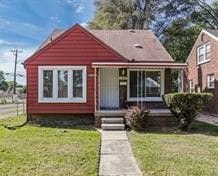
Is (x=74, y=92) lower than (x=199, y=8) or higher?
lower

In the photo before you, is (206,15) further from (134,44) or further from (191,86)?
(134,44)

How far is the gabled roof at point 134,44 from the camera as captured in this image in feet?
65.8

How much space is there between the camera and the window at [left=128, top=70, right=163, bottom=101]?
65.2 ft

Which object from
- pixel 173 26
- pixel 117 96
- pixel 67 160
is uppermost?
→ pixel 173 26

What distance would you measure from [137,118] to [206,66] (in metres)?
12.2

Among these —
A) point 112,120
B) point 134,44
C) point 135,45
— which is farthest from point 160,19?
point 112,120

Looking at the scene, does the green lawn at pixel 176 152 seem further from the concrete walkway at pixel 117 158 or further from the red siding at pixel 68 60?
the red siding at pixel 68 60

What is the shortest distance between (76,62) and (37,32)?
1298cm

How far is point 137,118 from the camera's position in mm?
15891

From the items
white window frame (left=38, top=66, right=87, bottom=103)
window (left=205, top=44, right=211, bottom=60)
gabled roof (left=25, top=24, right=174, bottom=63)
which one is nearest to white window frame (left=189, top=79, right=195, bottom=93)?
window (left=205, top=44, right=211, bottom=60)

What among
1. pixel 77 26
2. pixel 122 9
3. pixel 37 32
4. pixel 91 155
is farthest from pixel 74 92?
pixel 122 9

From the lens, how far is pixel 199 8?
4491 centimetres

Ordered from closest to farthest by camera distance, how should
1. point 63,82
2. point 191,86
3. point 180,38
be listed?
point 63,82
point 191,86
point 180,38

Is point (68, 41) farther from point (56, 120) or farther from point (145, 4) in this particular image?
point (145, 4)
